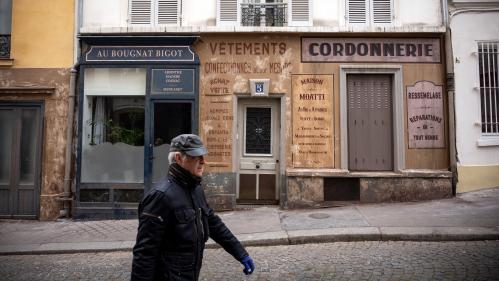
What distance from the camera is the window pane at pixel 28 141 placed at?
9297mm

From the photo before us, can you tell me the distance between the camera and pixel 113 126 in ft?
31.0

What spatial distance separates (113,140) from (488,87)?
8902 mm

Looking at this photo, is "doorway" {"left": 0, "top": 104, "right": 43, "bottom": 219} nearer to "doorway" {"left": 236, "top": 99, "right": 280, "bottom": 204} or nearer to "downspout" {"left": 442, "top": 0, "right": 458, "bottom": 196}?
"doorway" {"left": 236, "top": 99, "right": 280, "bottom": 204}

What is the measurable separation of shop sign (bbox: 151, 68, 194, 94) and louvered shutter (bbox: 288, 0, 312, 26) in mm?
2663

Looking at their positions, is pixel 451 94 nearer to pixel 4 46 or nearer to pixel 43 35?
pixel 43 35

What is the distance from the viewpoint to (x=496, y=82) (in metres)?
9.16

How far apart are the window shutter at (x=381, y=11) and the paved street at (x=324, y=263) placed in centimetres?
550

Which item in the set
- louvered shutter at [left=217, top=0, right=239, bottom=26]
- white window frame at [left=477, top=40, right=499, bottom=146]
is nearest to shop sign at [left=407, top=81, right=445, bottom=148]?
white window frame at [left=477, top=40, right=499, bottom=146]

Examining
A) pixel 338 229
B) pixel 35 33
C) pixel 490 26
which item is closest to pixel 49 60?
pixel 35 33

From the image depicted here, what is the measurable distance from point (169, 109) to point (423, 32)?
6.13m

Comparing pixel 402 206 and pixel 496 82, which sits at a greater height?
pixel 496 82

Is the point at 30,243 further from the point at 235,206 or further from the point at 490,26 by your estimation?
the point at 490,26

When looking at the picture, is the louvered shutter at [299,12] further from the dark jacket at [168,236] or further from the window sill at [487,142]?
the dark jacket at [168,236]

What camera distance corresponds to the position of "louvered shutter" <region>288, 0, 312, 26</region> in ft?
30.1
